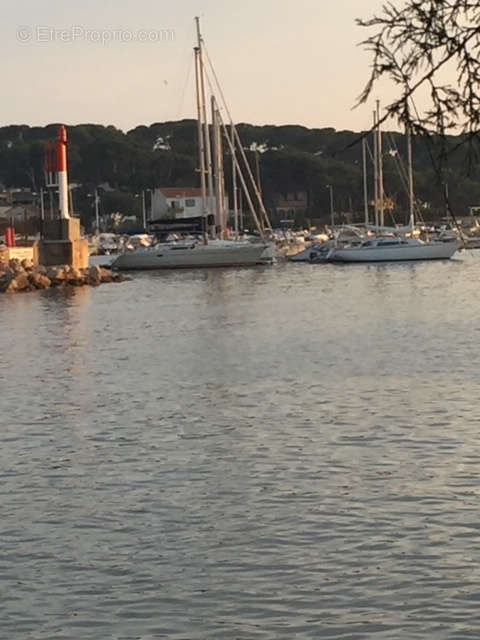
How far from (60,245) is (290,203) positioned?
7917cm

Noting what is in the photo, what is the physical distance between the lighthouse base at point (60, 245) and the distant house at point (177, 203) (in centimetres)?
5979

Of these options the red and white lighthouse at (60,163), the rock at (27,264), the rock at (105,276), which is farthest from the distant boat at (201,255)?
the rock at (27,264)

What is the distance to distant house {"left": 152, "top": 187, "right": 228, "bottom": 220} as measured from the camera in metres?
132

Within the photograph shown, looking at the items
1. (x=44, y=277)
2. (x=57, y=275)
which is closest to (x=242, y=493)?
(x=44, y=277)

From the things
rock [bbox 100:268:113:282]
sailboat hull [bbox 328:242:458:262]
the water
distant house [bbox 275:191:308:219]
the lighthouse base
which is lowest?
the water

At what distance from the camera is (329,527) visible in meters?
11.7

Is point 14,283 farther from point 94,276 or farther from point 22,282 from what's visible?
point 94,276

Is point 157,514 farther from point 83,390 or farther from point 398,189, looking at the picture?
point 398,189

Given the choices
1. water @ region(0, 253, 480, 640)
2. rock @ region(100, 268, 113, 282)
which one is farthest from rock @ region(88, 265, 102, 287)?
water @ region(0, 253, 480, 640)

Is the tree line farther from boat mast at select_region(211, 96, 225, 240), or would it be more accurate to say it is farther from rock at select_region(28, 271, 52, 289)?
rock at select_region(28, 271, 52, 289)

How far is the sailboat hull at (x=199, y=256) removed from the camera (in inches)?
2810

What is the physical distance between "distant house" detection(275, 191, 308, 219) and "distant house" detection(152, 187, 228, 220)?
12945mm

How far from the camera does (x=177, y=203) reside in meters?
133

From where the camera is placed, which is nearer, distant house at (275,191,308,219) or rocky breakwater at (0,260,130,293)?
rocky breakwater at (0,260,130,293)
